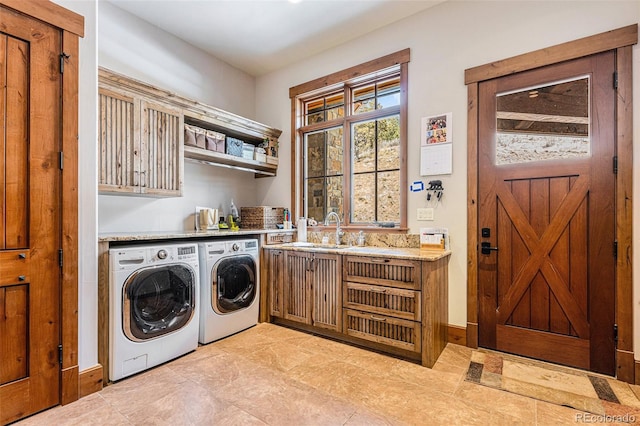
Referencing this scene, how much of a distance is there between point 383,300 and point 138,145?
8.25ft

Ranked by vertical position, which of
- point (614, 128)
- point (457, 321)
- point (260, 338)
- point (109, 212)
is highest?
point (614, 128)

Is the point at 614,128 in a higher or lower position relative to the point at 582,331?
higher

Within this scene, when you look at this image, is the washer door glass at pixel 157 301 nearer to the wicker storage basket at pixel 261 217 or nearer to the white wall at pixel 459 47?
the wicker storage basket at pixel 261 217

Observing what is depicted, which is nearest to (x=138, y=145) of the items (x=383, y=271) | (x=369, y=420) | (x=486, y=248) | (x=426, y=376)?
(x=383, y=271)

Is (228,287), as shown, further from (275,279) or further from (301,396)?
(301,396)

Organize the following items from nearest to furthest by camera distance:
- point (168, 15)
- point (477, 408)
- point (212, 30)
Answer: point (477, 408)
point (168, 15)
point (212, 30)

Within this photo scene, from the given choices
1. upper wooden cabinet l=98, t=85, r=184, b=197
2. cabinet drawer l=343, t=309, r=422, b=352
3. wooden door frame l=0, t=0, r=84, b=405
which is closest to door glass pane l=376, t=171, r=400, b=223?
cabinet drawer l=343, t=309, r=422, b=352

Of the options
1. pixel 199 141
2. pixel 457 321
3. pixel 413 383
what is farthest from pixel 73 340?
pixel 457 321

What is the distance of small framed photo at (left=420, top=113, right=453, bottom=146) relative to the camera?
297cm

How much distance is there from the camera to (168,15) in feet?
10.4

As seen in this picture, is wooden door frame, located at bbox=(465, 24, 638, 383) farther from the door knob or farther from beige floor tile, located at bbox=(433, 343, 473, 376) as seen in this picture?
beige floor tile, located at bbox=(433, 343, 473, 376)

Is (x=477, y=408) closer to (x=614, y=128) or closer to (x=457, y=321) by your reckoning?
(x=457, y=321)

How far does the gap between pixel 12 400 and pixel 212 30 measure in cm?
349

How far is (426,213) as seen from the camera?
308 centimetres
